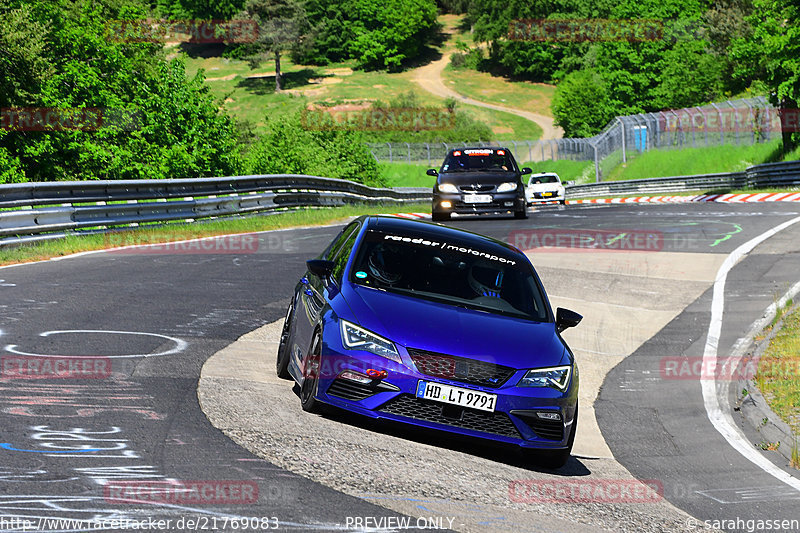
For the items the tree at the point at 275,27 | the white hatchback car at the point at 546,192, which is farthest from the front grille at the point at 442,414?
the tree at the point at 275,27

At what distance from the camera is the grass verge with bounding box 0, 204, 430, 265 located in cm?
1642

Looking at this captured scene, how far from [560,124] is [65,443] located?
99752 millimetres

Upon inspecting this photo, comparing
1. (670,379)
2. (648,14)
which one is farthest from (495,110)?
(670,379)

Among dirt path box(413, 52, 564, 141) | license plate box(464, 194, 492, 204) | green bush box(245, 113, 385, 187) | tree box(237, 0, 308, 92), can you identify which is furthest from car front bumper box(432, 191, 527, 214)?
tree box(237, 0, 308, 92)

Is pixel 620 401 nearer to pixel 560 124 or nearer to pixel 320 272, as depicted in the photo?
pixel 320 272

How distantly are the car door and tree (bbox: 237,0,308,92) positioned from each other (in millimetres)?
130955

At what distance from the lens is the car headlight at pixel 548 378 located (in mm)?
6992

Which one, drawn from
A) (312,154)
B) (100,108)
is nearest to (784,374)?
(100,108)

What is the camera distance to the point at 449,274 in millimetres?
8102

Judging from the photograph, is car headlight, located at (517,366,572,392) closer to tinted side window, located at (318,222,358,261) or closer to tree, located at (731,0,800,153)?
tinted side window, located at (318,222,358,261)

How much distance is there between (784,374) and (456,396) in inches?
216

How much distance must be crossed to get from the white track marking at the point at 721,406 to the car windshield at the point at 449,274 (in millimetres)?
2140

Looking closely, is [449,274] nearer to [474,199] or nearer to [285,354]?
[285,354]

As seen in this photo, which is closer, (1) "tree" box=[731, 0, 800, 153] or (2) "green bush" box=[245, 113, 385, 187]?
(1) "tree" box=[731, 0, 800, 153]
